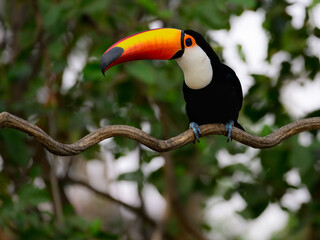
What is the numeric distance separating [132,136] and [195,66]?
1.70ft

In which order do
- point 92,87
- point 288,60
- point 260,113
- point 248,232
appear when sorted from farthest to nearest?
point 248,232, point 92,87, point 288,60, point 260,113

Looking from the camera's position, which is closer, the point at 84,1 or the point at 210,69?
the point at 210,69

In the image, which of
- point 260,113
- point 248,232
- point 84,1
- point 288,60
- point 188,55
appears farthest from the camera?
point 248,232

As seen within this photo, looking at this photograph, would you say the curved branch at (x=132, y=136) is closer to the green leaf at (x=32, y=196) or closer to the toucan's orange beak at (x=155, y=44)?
the toucan's orange beak at (x=155, y=44)

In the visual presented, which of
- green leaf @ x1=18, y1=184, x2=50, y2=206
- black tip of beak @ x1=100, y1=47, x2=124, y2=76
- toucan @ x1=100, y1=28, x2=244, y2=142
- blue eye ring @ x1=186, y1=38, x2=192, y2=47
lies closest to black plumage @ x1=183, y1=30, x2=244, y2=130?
toucan @ x1=100, y1=28, x2=244, y2=142

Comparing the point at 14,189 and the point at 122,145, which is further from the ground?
the point at 122,145

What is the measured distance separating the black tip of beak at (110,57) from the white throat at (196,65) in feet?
0.94

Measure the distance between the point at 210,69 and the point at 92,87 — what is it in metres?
1.63

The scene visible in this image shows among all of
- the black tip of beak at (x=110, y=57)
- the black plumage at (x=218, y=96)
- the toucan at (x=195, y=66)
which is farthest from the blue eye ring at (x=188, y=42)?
the black tip of beak at (x=110, y=57)

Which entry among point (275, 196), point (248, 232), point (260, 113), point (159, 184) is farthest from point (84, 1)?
point (248, 232)

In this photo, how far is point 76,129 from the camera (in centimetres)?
335

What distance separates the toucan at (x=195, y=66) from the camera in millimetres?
1949

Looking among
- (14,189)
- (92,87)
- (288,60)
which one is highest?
(288,60)

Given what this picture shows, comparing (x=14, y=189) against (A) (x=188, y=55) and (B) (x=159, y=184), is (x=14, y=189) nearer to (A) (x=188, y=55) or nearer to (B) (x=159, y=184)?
(B) (x=159, y=184)
